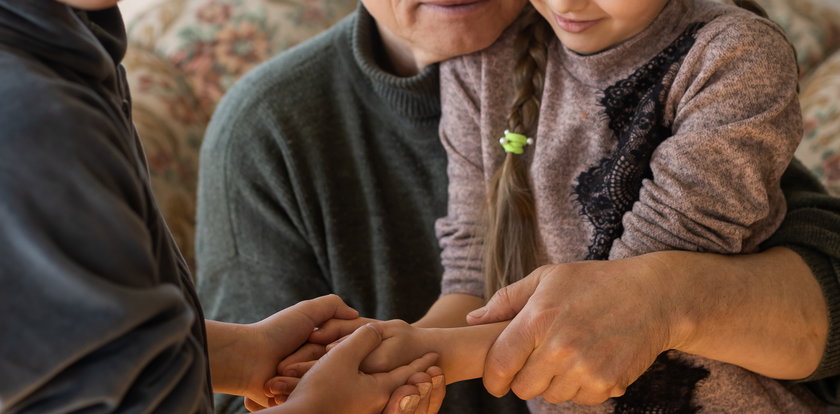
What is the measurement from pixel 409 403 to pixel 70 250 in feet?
1.50

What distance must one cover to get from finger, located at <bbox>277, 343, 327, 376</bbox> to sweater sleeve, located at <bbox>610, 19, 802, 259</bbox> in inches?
15.8

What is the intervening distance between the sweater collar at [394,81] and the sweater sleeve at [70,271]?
28.7 inches

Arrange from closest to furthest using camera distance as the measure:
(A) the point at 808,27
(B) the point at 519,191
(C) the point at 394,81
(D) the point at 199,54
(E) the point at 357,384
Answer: (E) the point at 357,384
(B) the point at 519,191
(C) the point at 394,81
(A) the point at 808,27
(D) the point at 199,54

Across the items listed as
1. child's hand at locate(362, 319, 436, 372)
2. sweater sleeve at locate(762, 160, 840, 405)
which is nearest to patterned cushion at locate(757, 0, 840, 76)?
sweater sleeve at locate(762, 160, 840, 405)

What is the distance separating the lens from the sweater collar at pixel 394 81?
1265mm

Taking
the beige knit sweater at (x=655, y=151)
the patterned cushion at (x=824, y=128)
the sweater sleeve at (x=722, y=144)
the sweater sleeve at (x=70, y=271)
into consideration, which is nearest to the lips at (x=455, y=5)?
the beige knit sweater at (x=655, y=151)

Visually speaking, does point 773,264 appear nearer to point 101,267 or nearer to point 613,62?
point 613,62

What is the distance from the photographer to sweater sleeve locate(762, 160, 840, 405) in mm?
1055

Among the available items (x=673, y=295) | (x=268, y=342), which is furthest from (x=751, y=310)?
(x=268, y=342)

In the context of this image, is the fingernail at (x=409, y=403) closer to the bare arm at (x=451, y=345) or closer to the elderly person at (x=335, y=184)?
the bare arm at (x=451, y=345)

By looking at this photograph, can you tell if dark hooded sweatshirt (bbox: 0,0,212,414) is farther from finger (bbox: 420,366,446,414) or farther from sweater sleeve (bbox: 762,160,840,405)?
sweater sleeve (bbox: 762,160,840,405)

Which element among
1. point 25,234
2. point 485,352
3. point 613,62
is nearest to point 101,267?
point 25,234

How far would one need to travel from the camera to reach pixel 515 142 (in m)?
1.11

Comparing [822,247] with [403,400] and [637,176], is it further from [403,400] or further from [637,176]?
[403,400]
